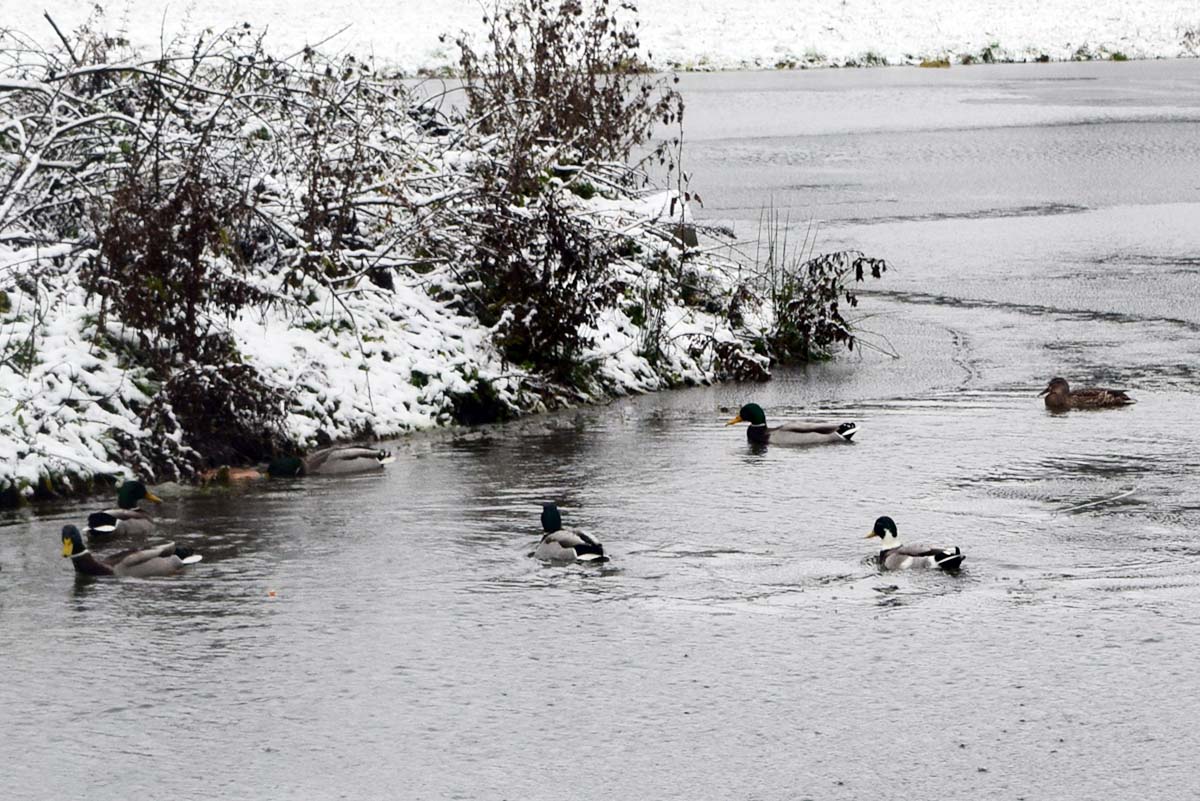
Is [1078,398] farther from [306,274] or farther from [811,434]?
[306,274]

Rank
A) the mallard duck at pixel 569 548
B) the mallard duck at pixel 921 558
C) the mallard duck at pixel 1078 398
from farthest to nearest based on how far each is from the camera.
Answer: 1. the mallard duck at pixel 1078 398
2. the mallard duck at pixel 569 548
3. the mallard duck at pixel 921 558

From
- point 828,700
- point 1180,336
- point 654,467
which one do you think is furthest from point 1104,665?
point 1180,336

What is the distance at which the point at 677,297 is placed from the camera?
1736 centimetres

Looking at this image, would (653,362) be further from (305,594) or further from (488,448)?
(305,594)

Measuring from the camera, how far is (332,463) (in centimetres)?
1259

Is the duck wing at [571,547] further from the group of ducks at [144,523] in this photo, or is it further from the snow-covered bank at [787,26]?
the snow-covered bank at [787,26]

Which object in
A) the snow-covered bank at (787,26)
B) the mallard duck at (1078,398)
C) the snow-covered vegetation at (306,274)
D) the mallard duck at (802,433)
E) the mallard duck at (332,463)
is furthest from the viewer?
the snow-covered bank at (787,26)

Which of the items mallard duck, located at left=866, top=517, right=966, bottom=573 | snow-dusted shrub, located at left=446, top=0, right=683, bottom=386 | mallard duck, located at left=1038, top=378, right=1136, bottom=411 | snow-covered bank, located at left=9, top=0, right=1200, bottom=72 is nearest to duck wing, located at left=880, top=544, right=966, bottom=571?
mallard duck, located at left=866, top=517, right=966, bottom=573

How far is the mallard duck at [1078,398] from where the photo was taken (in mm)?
13906

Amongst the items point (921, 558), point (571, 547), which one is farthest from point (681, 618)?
point (921, 558)

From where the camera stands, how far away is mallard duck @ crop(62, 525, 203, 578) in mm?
9914

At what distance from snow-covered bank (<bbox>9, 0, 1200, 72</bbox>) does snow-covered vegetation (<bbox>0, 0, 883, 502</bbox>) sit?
36242mm

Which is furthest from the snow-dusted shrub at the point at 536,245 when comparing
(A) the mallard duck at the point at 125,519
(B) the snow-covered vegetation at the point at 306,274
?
(A) the mallard duck at the point at 125,519

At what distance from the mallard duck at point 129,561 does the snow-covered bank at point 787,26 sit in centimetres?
4330
